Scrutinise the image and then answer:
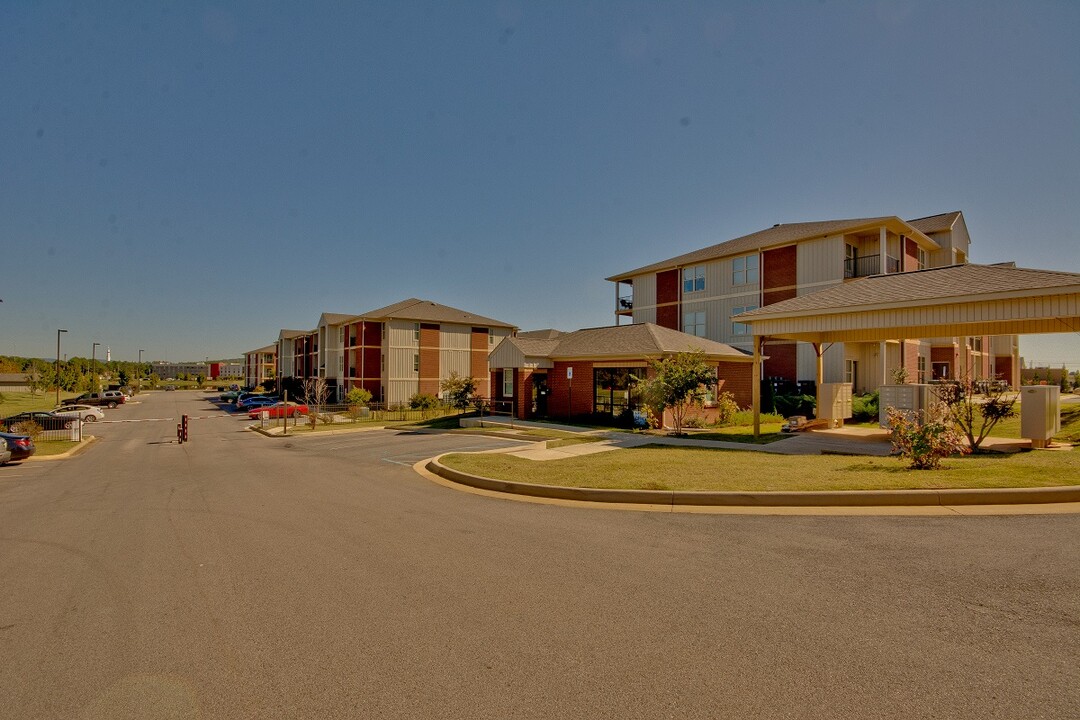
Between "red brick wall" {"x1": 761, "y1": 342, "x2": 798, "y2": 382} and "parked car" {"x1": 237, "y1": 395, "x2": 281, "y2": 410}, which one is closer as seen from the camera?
"red brick wall" {"x1": 761, "y1": 342, "x2": 798, "y2": 382}

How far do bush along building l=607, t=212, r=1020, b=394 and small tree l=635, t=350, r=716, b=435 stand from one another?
6630mm

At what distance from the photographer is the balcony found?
2978cm

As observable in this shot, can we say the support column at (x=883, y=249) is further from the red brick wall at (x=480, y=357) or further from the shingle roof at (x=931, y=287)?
the red brick wall at (x=480, y=357)

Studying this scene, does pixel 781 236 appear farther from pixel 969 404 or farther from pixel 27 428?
pixel 27 428

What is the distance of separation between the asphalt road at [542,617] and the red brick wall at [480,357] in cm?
4120

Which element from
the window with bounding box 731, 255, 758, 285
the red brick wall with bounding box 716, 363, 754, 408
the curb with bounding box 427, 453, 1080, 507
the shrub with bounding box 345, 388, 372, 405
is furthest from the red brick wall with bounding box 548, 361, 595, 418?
the shrub with bounding box 345, 388, 372, 405

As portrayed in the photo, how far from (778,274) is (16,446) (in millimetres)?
35449

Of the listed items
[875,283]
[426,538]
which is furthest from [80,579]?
[875,283]

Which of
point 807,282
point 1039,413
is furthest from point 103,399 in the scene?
point 1039,413

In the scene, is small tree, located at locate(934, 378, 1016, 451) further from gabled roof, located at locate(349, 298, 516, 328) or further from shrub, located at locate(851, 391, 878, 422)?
gabled roof, located at locate(349, 298, 516, 328)

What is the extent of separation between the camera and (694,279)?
36938mm

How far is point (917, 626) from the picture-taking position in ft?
14.3

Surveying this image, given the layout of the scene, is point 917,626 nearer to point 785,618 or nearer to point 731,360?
point 785,618

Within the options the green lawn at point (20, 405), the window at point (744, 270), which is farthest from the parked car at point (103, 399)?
the window at point (744, 270)
